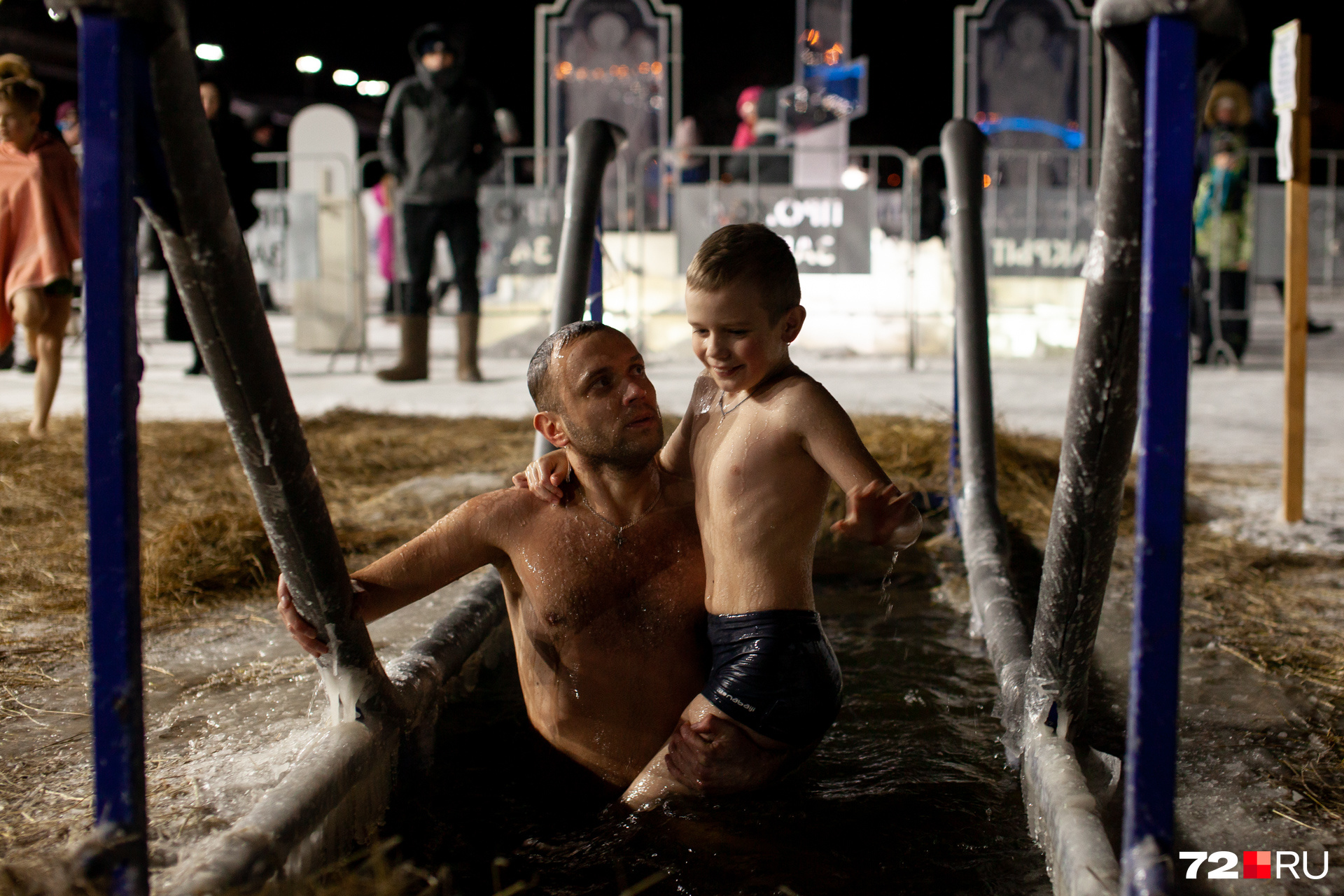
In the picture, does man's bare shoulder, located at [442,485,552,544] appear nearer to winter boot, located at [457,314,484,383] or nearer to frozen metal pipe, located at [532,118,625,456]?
frozen metal pipe, located at [532,118,625,456]

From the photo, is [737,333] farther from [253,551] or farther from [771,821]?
[253,551]

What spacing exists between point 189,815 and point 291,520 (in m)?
0.46

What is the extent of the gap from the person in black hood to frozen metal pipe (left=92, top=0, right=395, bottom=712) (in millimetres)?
5745

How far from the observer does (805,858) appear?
1.78m

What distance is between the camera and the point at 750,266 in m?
1.79

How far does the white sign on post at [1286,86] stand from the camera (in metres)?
3.75

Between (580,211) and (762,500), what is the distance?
1.11 meters

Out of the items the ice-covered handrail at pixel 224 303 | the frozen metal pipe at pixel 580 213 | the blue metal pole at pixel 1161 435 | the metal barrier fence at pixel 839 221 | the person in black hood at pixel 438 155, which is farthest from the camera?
the metal barrier fence at pixel 839 221

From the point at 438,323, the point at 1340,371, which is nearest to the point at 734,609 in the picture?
the point at 1340,371

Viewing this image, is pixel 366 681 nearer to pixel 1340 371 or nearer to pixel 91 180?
pixel 91 180

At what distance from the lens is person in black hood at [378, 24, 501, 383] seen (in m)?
7.04

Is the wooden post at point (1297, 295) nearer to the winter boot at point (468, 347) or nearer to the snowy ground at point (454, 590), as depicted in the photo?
the snowy ground at point (454, 590)

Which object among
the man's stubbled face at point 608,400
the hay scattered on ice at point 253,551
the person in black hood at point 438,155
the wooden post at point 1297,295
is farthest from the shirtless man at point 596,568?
the person in black hood at point 438,155

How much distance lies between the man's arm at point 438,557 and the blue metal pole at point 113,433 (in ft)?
1.89
